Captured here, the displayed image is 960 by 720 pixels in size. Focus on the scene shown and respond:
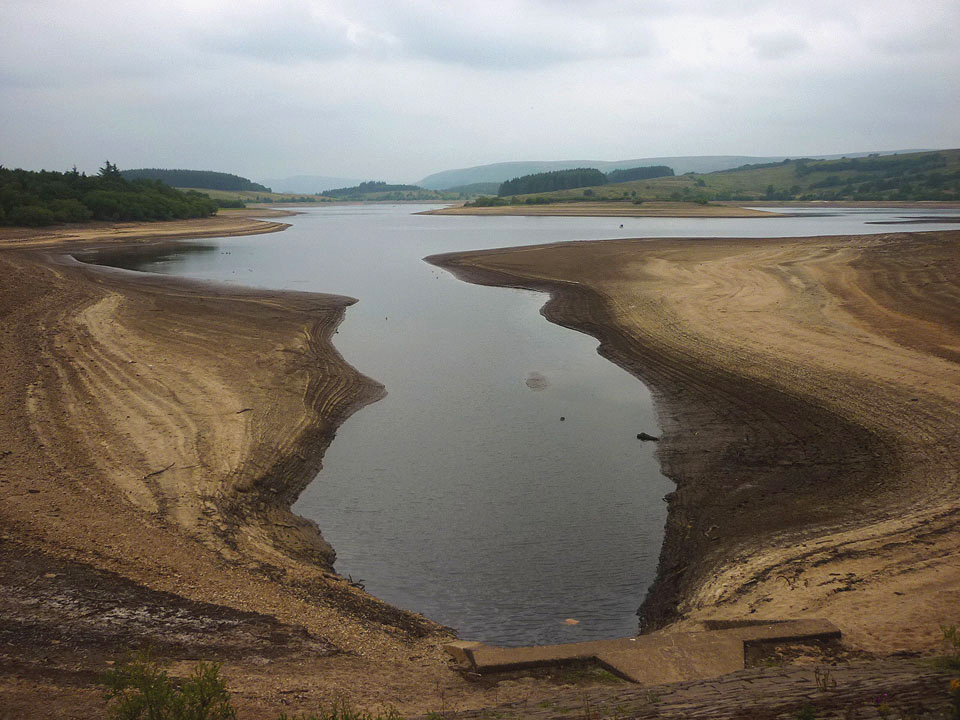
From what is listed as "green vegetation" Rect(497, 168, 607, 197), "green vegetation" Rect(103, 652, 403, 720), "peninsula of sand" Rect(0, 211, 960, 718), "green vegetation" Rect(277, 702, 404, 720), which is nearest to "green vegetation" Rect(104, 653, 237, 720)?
"green vegetation" Rect(103, 652, 403, 720)

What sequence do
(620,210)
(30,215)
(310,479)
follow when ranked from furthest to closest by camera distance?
(620,210) < (30,215) < (310,479)

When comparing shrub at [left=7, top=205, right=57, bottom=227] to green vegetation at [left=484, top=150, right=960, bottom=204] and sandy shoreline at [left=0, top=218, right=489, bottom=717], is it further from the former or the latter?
green vegetation at [left=484, top=150, right=960, bottom=204]

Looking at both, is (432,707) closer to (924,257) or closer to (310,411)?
(310,411)

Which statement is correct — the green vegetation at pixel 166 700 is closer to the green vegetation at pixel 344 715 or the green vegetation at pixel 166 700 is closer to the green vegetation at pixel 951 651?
the green vegetation at pixel 344 715

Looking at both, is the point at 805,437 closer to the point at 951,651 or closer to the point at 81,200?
the point at 951,651

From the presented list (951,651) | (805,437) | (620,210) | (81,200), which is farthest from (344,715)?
(620,210)

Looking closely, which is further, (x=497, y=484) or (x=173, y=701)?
(x=497, y=484)

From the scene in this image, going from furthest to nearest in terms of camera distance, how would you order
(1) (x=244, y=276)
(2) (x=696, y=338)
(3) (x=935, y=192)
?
(3) (x=935, y=192), (1) (x=244, y=276), (2) (x=696, y=338)

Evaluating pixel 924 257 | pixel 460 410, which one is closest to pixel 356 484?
pixel 460 410
